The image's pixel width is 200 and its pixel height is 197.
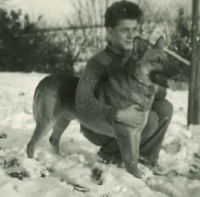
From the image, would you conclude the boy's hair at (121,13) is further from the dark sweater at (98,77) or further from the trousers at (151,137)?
the trousers at (151,137)

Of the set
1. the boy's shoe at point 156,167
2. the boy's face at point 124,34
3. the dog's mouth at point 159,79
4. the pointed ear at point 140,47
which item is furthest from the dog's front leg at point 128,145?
the boy's face at point 124,34

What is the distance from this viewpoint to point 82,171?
121 inches

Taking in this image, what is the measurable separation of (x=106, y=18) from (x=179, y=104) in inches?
179

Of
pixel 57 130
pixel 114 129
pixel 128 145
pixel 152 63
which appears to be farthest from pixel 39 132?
pixel 152 63

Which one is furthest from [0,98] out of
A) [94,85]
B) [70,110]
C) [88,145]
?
[94,85]

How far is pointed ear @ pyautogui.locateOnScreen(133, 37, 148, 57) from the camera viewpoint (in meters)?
2.88

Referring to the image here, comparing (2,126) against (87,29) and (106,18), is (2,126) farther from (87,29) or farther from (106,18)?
(87,29)

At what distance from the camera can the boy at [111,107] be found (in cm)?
304

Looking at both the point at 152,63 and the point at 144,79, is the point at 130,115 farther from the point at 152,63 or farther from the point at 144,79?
the point at 152,63

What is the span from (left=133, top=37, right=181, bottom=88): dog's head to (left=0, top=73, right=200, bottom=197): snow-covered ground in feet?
2.91

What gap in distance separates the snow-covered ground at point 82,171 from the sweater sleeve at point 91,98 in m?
0.51

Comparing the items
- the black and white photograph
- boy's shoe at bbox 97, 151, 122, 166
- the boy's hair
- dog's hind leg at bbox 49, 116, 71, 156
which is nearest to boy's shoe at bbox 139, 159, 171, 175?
the black and white photograph

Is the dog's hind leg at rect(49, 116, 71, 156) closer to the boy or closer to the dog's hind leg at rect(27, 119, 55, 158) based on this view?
the dog's hind leg at rect(27, 119, 55, 158)

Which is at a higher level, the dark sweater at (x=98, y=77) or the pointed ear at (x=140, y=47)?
the pointed ear at (x=140, y=47)
